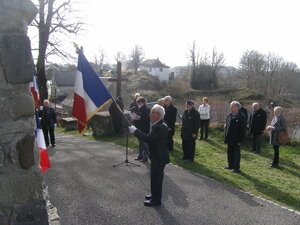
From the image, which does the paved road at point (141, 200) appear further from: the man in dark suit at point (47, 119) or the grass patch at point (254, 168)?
the man in dark suit at point (47, 119)

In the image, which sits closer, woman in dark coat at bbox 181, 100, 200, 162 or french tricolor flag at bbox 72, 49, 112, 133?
french tricolor flag at bbox 72, 49, 112, 133

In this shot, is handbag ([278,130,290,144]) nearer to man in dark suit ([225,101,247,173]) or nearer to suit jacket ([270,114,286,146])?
suit jacket ([270,114,286,146])

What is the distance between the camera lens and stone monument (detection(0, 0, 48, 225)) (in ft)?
7.55

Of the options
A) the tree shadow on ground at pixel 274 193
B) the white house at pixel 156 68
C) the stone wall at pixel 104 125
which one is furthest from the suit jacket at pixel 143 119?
the white house at pixel 156 68

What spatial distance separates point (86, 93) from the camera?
5.58 meters

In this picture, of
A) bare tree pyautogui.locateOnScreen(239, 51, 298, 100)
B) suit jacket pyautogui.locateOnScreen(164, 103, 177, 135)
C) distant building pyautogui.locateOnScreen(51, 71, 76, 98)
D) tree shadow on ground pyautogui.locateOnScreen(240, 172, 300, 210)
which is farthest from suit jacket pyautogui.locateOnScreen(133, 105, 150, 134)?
distant building pyautogui.locateOnScreen(51, 71, 76, 98)

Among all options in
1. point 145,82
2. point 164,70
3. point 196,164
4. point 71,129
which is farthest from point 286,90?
point 196,164

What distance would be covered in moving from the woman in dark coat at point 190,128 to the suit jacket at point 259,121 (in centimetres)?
304

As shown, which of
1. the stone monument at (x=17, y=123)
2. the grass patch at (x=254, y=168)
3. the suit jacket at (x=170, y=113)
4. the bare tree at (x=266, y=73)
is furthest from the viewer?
the bare tree at (x=266, y=73)

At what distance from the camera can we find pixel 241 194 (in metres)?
5.99

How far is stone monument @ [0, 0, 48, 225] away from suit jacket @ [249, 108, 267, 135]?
8.93 meters

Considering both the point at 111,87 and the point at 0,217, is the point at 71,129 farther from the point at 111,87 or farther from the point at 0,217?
the point at 0,217

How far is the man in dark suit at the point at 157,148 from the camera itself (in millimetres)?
5031

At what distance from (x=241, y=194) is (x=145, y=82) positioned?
42.9 meters
